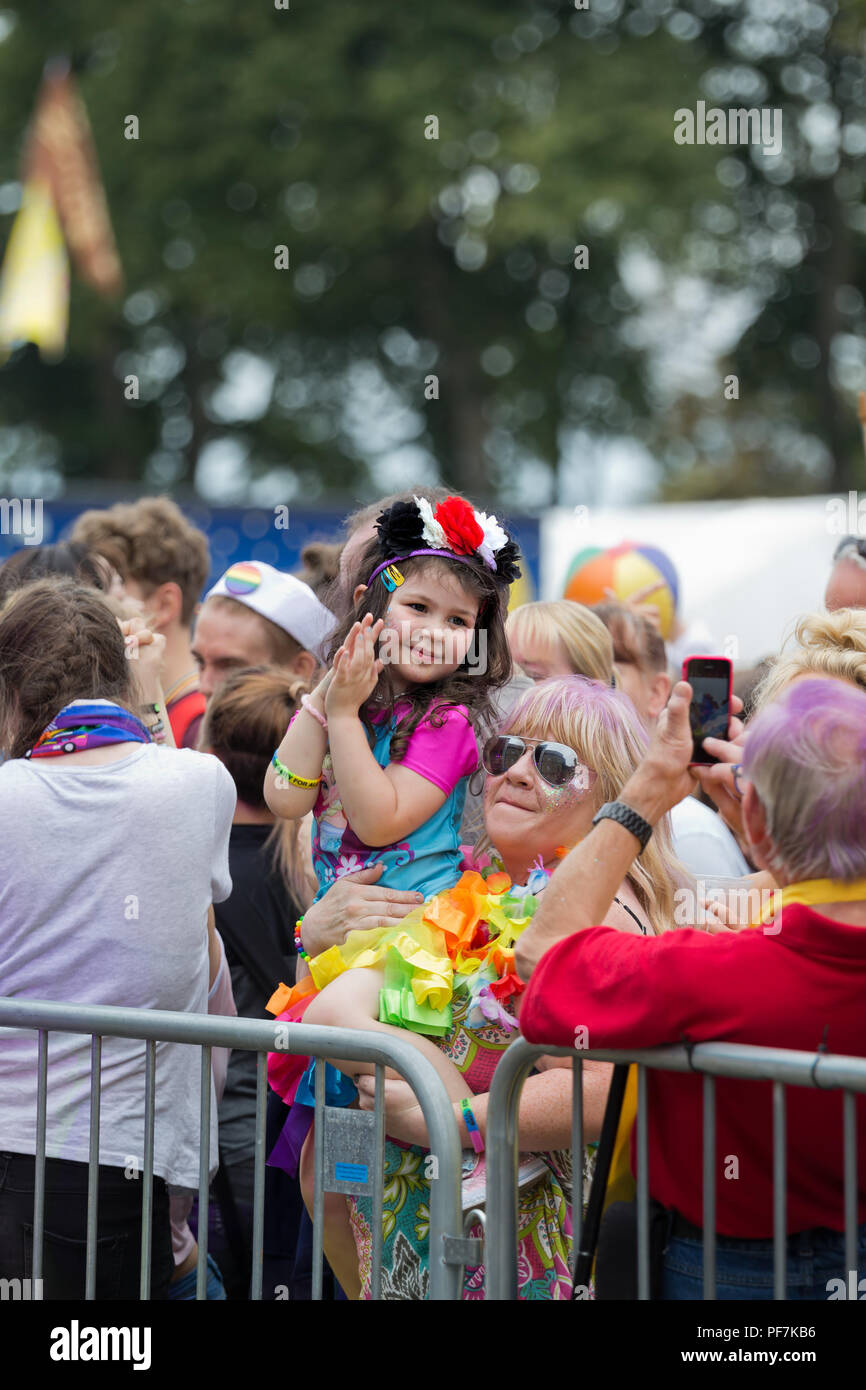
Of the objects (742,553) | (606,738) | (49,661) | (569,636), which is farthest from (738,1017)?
(742,553)

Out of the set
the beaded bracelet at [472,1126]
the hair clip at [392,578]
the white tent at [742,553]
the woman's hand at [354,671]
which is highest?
the white tent at [742,553]

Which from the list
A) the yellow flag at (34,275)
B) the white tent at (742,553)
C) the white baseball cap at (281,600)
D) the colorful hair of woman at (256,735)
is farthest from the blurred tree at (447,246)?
the colorful hair of woman at (256,735)

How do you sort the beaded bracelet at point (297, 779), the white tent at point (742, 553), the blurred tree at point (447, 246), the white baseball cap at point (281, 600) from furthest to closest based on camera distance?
1. the blurred tree at point (447, 246)
2. the white tent at point (742, 553)
3. the white baseball cap at point (281, 600)
4. the beaded bracelet at point (297, 779)

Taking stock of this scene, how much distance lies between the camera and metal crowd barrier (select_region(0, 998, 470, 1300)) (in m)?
2.82

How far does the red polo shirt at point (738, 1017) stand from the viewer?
8.00 ft

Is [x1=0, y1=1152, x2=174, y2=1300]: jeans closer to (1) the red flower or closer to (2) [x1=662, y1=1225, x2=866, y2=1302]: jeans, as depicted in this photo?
(2) [x1=662, y1=1225, x2=866, y2=1302]: jeans

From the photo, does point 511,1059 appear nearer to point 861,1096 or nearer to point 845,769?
point 861,1096

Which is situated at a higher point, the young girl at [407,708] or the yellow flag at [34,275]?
the yellow flag at [34,275]

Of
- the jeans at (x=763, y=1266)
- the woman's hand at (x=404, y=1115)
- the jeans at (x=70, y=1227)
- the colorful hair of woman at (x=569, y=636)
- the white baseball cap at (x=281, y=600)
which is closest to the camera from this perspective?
the jeans at (x=763, y=1266)

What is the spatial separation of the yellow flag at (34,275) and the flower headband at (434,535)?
1598 cm

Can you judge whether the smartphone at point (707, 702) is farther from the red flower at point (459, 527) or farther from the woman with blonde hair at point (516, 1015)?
the red flower at point (459, 527)

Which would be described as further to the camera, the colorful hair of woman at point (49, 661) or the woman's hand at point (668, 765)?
the colorful hair of woman at point (49, 661)

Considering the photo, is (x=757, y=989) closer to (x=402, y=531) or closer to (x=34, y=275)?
(x=402, y=531)

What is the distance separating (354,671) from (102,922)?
2.30 feet
